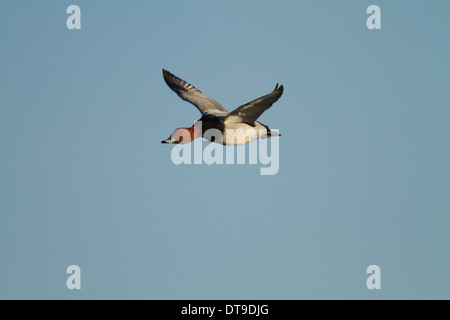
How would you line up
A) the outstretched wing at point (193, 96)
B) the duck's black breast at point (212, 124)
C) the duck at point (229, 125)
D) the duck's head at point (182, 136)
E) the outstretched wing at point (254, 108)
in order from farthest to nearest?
1. the outstretched wing at point (193, 96)
2. the duck's black breast at point (212, 124)
3. the duck's head at point (182, 136)
4. the duck at point (229, 125)
5. the outstretched wing at point (254, 108)

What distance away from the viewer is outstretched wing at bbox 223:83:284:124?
1914 cm

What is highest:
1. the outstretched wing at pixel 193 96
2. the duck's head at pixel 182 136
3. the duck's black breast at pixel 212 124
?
the outstretched wing at pixel 193 96

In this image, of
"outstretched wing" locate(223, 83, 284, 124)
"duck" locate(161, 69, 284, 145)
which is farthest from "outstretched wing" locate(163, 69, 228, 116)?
"outstretched wing" locate(223, 83, 284, 124)

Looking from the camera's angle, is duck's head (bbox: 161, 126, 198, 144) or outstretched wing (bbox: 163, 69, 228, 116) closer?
duck's head (bbox: 161, 126, 198, 144)

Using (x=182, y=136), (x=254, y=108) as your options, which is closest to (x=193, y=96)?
(x=182, y=136)

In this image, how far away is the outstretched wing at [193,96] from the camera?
2316 centimetres

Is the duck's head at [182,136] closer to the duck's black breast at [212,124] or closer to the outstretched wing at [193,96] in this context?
the duck's black breast at [212,124]

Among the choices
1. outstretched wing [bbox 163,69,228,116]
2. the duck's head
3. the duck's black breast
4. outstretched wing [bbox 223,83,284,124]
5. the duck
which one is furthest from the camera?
outstretched wing [bbox 163,69,228,116]

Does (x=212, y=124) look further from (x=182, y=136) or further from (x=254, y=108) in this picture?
(x=254, y=108)

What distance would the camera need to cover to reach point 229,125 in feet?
69.2

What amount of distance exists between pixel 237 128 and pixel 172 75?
483cm

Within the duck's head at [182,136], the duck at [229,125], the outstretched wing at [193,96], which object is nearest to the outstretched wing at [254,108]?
the duck at [229,125]

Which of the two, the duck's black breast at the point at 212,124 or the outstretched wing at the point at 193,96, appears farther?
the outstretched wing at the point at 193,96

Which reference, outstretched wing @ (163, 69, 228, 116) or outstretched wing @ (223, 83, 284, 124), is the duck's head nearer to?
outstretched wing @ (223, 83, 284, 124)
